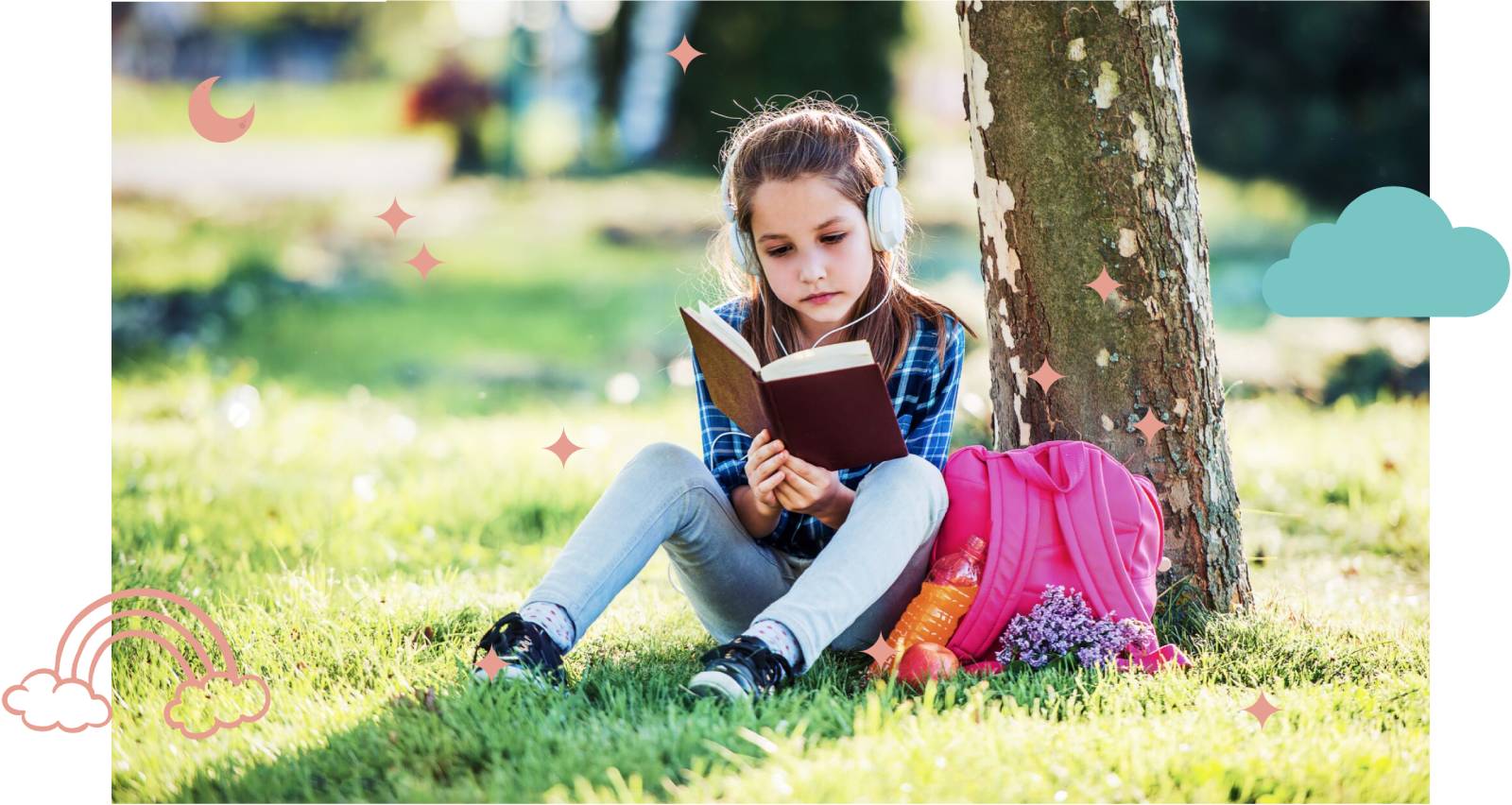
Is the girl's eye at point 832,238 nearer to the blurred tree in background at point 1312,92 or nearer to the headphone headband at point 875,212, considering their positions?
the headphone headband at point 875,212

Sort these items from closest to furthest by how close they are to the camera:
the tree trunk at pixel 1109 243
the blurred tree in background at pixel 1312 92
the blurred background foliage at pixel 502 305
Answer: the tree trunk at pixel 1109 243
the blurred background foliage at pixel 502 305
the blurred tree in background at pixel 1312 92

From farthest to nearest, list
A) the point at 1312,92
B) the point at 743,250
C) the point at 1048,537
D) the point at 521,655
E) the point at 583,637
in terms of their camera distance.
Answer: the point at 1312,92
the point at 583,637
the point at 743,250
the point at 1048,537
the point at 521,655

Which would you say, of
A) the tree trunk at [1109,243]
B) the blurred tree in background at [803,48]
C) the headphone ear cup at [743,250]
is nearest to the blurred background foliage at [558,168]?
the blurred tree in background at [803,48]

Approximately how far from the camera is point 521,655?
2.53 metres

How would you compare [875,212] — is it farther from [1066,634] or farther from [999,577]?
[1066,634]

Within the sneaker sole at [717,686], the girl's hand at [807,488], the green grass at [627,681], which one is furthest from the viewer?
the girl's hand at [807,488]

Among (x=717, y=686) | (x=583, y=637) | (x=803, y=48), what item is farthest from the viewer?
(x=803, y=48)

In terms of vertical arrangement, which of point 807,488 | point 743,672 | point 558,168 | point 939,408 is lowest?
point 743,672

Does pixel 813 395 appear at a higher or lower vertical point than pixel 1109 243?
lower

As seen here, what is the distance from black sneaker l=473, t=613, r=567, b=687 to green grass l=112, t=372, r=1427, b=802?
48 mm

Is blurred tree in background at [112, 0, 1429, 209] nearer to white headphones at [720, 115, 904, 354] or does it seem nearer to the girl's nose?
white headphones at [720, 115, 904, 354]

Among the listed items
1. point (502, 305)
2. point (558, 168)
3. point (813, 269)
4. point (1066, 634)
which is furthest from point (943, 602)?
point (558, 168)

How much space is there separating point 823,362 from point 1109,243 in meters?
0.92

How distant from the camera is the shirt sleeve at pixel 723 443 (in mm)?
2967
